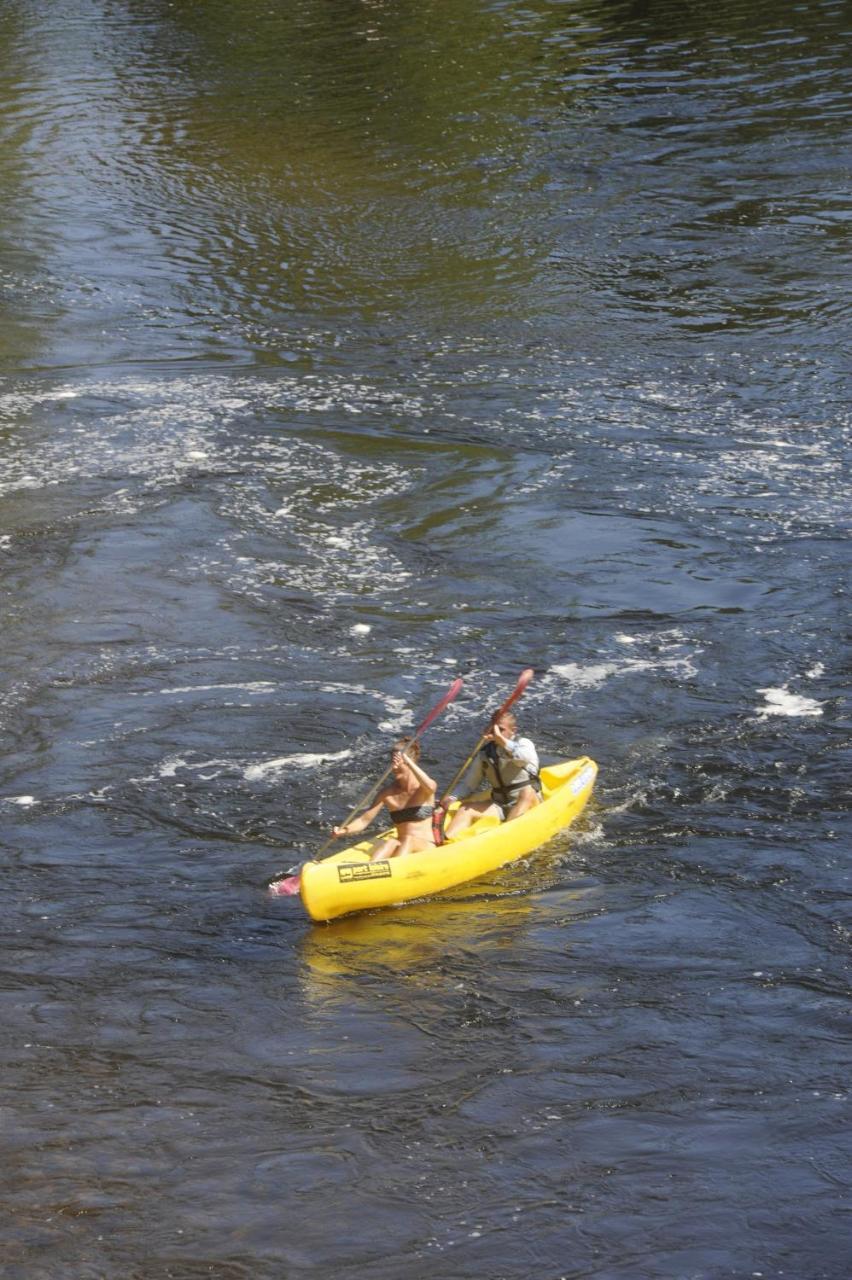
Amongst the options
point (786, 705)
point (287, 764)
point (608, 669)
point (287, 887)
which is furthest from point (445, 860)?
point (786, 705)

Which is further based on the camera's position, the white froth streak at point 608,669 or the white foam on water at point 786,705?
the white froth streak at point 608,669

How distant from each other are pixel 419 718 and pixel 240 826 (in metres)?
1.92

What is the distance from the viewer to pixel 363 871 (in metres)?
10.1

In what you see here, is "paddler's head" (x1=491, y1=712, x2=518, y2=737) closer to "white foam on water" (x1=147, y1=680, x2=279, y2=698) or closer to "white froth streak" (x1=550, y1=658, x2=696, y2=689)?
"white froth streak" (x1=550, y1=658, x2=696, y2=689)

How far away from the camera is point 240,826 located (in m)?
11.2

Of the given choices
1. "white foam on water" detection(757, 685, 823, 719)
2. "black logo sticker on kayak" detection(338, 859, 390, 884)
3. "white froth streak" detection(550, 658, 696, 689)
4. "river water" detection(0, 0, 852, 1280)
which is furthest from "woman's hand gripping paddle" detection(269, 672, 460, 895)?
"white foam on water" detection(757, 685, 823, 719)

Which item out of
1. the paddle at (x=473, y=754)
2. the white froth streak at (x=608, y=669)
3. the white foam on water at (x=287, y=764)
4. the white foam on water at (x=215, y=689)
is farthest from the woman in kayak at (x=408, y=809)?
the white froth streak at (x=608, y=669)

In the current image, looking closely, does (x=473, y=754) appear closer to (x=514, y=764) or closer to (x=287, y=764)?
(x=514, y=764)

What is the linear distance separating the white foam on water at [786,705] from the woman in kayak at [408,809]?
3000mm

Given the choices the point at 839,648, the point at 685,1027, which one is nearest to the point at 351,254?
the point at 839,648

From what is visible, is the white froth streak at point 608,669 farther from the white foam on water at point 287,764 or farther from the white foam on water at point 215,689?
the white foam on water at point 215,689

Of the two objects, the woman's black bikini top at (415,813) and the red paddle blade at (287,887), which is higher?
the woman's black bikini top at (415,813)

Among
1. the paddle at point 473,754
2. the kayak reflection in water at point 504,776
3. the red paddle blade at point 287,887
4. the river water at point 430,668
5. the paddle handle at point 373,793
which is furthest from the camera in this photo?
the kayak reflection in water at point 504,776

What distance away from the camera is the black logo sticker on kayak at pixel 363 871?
1006cm
